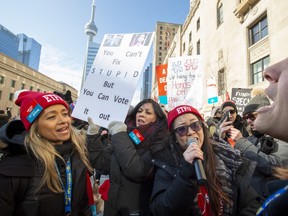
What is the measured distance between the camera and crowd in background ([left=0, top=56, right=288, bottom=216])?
1521 mm

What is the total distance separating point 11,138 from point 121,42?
2173mm

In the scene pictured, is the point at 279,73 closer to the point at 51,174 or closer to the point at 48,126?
the point at 51,174

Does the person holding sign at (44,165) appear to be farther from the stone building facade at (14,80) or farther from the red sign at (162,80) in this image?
the stone building facade at (14,80)

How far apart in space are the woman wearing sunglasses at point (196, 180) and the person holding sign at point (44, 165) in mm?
718

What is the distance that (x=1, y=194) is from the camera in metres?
1.47

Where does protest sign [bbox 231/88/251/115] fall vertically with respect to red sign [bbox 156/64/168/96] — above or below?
below

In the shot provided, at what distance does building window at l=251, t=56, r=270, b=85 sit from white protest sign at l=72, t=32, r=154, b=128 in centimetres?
1158

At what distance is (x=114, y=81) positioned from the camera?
3.05 meters

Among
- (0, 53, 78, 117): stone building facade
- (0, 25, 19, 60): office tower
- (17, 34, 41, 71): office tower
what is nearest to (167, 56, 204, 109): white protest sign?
(0, 53, 78, 117): stone building facade

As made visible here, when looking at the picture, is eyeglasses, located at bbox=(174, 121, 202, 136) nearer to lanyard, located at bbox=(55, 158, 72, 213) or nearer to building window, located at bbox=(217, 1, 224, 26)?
lanyard, located at bbox=(55, 158, 72, 213)

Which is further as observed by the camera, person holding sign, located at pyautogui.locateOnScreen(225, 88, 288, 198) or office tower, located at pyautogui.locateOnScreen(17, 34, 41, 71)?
office tower, located at pyautogui.locateOnScreen(17, 34, 41, 71)

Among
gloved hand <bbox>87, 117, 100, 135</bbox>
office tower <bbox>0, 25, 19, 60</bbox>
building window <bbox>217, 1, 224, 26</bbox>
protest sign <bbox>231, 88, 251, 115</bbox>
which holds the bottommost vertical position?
gloved hand <bbox>87, 117, 100, 135</bbox>

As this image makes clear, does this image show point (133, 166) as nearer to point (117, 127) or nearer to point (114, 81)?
point (117, 127)

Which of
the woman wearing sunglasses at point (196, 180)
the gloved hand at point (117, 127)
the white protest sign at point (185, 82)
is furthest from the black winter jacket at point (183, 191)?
the white protest sign at point (185, 82)
